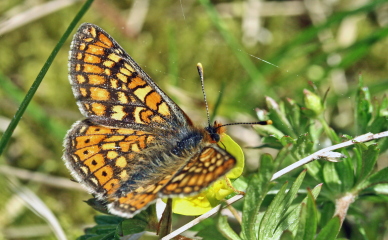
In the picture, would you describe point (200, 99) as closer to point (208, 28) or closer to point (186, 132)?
point (208, 28)

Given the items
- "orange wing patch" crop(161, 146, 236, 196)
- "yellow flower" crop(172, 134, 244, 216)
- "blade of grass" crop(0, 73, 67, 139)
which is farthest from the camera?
"blade of grass" crop(0, 73, 67, 139)

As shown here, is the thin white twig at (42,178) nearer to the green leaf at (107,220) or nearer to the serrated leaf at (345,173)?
the green leaf at (107,220)

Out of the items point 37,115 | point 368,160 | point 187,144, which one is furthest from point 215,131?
point 37,115

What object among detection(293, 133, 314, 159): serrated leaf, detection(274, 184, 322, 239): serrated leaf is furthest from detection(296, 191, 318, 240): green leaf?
detection(293, 133, 314, 159): serrated leaf

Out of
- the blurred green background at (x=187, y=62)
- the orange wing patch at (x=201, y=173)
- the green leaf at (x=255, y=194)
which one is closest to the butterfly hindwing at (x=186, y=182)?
the orange wing patch at (x=201, y=173)

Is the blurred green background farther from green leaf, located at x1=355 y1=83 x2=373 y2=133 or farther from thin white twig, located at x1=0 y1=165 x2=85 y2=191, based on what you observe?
green leaf, located at x1=355 y1=83 x2=373 y2=133

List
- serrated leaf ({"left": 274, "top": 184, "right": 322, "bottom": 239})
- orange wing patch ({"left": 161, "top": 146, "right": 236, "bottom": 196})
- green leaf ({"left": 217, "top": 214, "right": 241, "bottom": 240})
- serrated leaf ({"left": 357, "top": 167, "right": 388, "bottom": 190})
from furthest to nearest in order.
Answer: serrated leaf ({"left": 357, "top": 167, "right": 388, "bottom": 190})
serrated leaf ({"left": 274, "top": 184, "right": 322, "bottom": 239})
green leaf ({"left": 217, "top": 214, "right": 241, "bottom": 240})
orange wing patch ({"left": 161, "top": 146, "right": 236, "bottom": 196})

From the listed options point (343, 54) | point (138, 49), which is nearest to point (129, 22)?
point (138, 49)

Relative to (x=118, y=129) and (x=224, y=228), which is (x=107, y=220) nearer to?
(x=118, y=129)
